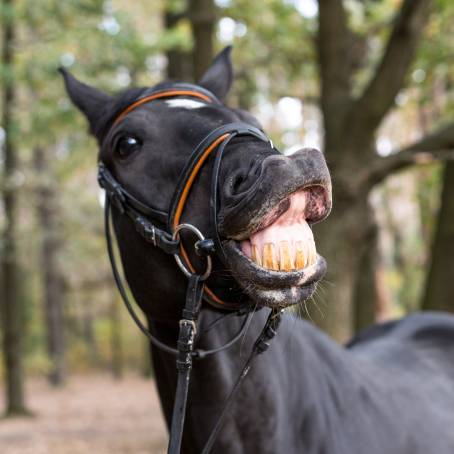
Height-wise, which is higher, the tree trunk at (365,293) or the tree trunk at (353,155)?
the tree trunk at (353,155)

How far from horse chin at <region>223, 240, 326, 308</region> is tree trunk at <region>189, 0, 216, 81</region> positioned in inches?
243

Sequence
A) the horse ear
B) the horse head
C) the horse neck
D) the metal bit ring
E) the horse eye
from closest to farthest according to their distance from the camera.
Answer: the horse head
the metal bit ring
the horse neck
the horse eye
the horse ear

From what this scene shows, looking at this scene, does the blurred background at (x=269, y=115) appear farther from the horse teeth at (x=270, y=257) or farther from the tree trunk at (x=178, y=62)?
the horse teeth at (x=270, y=257)

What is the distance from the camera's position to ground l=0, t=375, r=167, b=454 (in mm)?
9672

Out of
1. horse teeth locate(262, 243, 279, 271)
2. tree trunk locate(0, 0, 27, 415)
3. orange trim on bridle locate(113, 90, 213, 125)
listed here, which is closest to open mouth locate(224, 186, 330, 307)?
horse teeth locate(262, 243, 279, 271)

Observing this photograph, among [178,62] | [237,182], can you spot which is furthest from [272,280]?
[178,62]

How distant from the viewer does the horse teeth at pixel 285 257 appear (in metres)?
1.88

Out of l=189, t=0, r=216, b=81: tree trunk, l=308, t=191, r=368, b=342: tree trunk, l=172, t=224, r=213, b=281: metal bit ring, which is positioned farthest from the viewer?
l=189, t=0, r=216, b=81: tree trunk

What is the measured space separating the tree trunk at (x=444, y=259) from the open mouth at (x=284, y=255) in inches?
259

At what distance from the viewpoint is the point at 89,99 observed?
291 cm

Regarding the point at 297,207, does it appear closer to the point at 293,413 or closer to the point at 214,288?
the point at 214,288

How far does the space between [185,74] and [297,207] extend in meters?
8.58

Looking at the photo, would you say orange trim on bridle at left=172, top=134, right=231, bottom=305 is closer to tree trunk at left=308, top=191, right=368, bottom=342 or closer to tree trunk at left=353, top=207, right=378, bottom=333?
tree trunk at left=308, top=191, right=368, bottom=342

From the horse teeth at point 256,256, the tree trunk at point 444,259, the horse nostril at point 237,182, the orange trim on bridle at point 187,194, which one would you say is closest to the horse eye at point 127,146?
the orange trim on bridle at point 187,194
